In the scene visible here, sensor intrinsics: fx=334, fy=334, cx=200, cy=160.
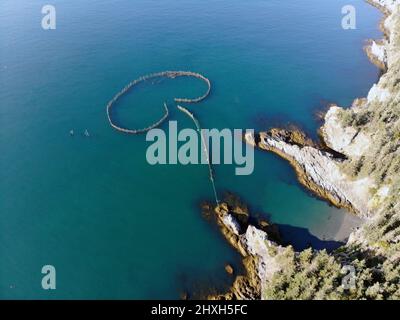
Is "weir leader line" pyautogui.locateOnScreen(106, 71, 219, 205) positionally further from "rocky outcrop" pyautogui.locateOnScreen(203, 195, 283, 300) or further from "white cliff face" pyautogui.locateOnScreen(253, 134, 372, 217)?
"white cliff face" pyautogui.locateOnScreen(253, 134, 372, 217)

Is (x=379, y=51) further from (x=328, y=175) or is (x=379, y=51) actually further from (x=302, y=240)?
(x=302, y=240)

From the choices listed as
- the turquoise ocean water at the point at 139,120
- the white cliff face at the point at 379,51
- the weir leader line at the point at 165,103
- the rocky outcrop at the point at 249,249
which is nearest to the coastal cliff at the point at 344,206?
the rocky outcrop at the point at 249,249

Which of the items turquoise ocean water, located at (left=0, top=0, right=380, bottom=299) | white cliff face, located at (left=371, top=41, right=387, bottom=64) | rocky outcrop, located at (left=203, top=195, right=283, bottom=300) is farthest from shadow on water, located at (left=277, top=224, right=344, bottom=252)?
white cliff face, located at (left=371, top=41, right=387, bottom=64)

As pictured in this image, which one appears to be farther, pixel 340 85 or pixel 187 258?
pixel 340 85

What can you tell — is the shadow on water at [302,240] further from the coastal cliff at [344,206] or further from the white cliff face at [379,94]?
the white cliff face at [379,94]
